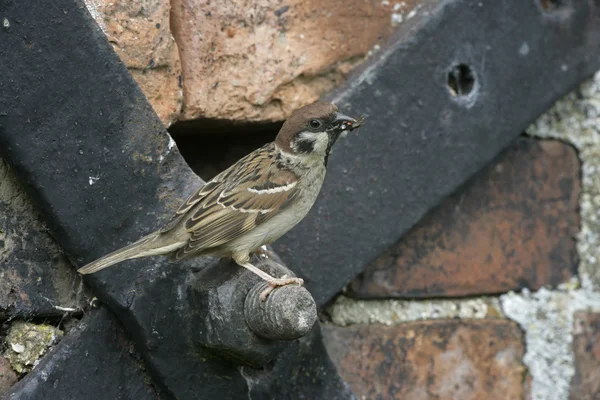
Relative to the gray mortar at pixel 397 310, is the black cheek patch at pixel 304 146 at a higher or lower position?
higher

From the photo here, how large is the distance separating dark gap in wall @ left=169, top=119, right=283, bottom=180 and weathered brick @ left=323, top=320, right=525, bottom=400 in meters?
0.50

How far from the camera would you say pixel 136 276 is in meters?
1.67

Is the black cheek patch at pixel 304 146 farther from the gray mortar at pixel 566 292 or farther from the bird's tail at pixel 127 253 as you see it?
the gray mortar at pixel 566 292

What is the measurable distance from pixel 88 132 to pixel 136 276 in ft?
1.01

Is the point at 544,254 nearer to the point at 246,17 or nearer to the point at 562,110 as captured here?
the point at 562,110

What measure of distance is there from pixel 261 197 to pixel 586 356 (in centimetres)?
99

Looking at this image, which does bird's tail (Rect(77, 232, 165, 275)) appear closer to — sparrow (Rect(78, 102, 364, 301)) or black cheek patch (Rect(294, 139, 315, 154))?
sparrow (Rect(78, 102, 364, 301))

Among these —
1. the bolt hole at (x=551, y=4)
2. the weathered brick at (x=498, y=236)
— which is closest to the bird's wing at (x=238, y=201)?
the weathered brick at (x=498, y=236)

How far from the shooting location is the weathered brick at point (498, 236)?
2.13 m

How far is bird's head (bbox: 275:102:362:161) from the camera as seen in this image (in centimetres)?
179

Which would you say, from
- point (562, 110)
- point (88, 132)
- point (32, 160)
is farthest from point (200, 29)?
point (562, 110)

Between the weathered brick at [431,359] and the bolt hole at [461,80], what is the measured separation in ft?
1.94

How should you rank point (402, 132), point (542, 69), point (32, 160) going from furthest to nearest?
point (542, 69)
point (402, 132)
point (32, 160)

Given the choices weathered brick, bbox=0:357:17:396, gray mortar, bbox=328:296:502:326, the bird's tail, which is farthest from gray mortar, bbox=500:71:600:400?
weathered brick, bbox=0:357:17:396
